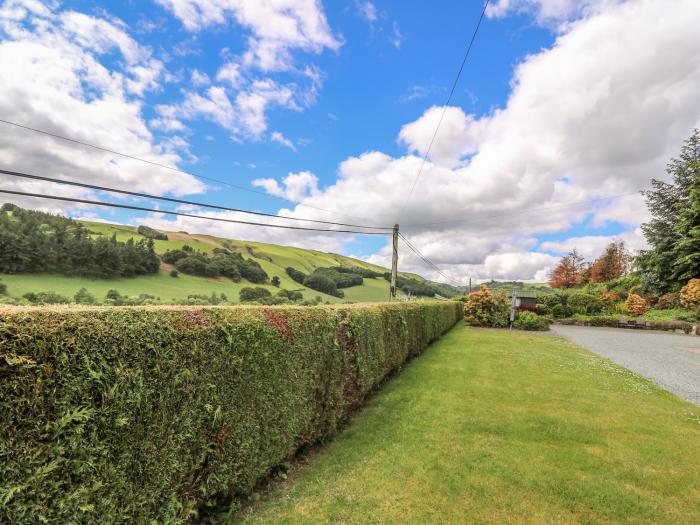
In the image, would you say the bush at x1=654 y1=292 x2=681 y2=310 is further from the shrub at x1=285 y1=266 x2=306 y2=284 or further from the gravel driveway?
the shrub at x1=285 y1=266 x2=306 y2=284

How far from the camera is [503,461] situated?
4457 mm

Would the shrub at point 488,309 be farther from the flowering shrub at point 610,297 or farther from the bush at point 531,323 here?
the flowering shrub at point 610,297

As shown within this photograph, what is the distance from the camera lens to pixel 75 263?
1276 cm

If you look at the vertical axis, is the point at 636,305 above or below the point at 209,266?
below

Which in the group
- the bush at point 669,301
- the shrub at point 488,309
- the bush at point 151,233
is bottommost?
the shrub at point 488,309

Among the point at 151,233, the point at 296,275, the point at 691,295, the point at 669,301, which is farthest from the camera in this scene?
the point at 296,275

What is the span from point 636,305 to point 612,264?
25176 mm

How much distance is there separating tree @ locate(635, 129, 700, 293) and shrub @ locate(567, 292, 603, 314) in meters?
4.27

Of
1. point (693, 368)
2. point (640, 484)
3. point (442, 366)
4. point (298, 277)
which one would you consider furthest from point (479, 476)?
point (298, 277)

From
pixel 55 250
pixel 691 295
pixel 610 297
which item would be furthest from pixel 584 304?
pixel 55 250

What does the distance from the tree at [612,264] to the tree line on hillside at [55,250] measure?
201 ft

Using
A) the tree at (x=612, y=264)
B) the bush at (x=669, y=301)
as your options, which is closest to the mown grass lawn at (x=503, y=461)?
the bush at (x=669, y=301)

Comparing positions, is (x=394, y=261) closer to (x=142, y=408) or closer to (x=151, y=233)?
(x=142, y=408)

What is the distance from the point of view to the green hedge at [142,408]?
188cm
